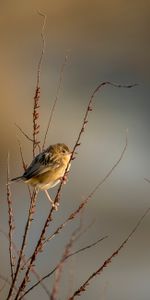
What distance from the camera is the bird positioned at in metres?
5.25

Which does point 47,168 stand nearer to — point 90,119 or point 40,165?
point 40,165

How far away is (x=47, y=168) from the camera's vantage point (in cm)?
537

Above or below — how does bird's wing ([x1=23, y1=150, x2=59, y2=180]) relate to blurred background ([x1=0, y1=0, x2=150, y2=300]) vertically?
above

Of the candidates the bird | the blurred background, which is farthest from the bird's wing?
the blurred background

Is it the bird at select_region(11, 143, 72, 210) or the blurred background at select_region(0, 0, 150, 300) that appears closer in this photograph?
the bird at select_region(11, 143, 72, 210)

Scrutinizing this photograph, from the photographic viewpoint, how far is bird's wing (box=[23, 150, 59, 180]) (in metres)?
5.25

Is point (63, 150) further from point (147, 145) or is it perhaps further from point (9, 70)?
point (9, 70)

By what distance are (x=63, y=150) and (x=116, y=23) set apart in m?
10.6

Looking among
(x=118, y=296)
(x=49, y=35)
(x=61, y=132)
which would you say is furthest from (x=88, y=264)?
(x=49, y=35)

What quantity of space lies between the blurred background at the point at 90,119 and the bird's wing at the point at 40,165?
9.02 feet

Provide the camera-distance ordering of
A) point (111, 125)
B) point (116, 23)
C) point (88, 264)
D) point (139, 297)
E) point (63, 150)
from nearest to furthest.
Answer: point (63, 150) → point (139, 297) → point (88, 264) → point (111, 125) → point (116, 23)

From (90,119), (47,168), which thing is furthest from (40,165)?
(90,119)

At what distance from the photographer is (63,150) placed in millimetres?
5512

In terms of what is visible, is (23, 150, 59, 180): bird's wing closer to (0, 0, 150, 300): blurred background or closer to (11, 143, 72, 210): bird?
(11, 143, 72, 210): bird
